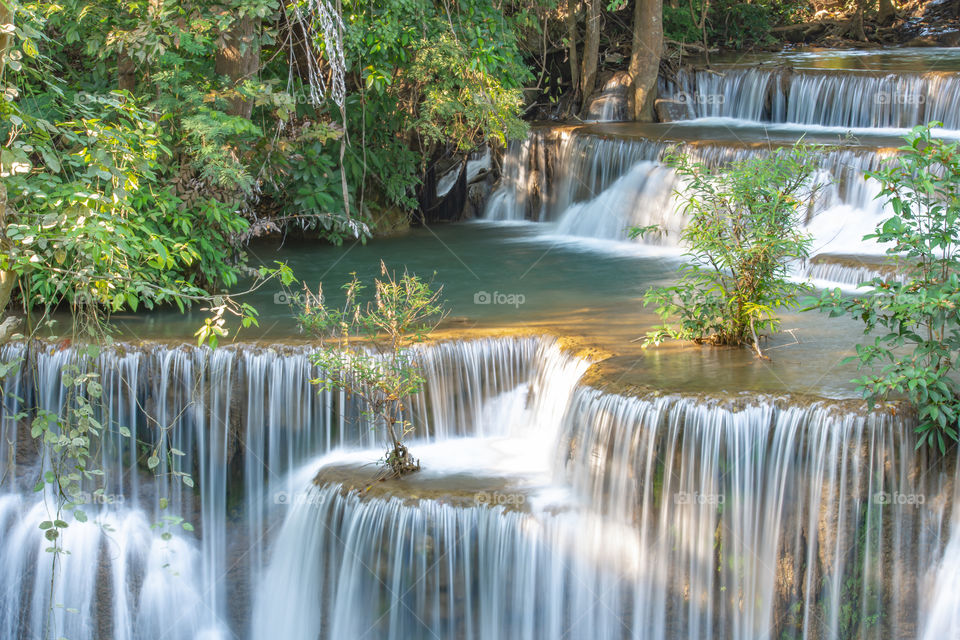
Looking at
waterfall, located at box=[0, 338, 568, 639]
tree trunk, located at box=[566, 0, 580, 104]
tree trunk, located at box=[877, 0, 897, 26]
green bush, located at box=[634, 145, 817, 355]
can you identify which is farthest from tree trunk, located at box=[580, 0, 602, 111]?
waterfall, located at box=[0, 338, 568, 639]

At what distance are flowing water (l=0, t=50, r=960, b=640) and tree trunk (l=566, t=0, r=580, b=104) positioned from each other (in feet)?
20.3

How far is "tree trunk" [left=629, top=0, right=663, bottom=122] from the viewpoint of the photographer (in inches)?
614

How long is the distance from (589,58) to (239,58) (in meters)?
7.89

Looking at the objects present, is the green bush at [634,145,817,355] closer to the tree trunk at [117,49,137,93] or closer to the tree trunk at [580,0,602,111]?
the tree trunk at [117,49,137,93]

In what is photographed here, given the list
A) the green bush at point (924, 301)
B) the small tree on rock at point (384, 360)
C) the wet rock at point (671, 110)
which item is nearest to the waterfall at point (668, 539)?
the green bush at point (924, 301)

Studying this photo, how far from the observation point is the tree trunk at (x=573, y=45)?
15.7 meters

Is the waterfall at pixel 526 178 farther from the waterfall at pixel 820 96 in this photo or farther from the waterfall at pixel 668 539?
the waterfall at pixel 668 539

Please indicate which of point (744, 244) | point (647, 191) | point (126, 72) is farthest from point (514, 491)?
point (647, 191)

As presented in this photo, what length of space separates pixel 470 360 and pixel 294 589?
2.10 m

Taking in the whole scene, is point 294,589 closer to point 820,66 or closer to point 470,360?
point 470,360

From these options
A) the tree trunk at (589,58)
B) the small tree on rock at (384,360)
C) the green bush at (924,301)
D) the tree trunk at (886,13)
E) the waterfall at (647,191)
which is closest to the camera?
the green bush at (924,301)

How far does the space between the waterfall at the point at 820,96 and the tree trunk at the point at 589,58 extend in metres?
1.08

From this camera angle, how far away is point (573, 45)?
52.9ft

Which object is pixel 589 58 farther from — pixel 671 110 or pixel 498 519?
pixel 498 519
